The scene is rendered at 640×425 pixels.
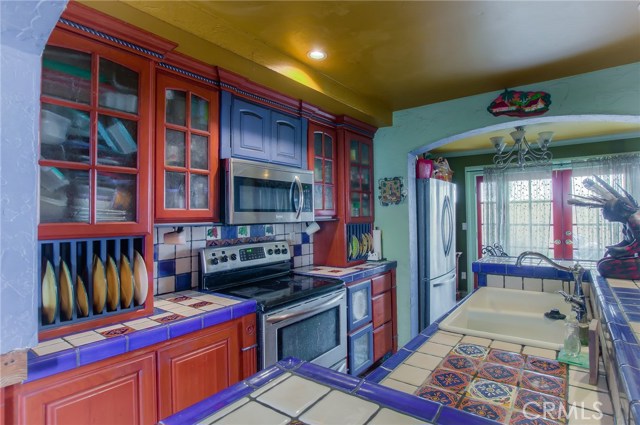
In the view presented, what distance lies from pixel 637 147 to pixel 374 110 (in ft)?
11.6

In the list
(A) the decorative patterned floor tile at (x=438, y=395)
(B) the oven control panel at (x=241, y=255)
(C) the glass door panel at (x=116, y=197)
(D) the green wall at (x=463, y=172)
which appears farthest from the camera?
(D) the green wall at (x=463, y=172)

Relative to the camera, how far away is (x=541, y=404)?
77 centimetres

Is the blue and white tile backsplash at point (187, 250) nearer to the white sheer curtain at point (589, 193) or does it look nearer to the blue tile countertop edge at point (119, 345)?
the blue tile countertop edge at point (119, 345)

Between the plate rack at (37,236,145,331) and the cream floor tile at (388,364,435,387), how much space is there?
124 centimetres

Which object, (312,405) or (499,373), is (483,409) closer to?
(499,373)

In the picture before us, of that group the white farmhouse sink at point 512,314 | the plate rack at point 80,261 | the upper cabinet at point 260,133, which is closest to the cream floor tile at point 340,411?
the white farmhouse sink at point 512,314

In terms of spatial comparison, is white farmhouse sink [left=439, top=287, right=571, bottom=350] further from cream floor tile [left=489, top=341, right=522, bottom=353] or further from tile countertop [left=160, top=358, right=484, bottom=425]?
tile countertop [left=160, top=358, right=484, bottom=425]

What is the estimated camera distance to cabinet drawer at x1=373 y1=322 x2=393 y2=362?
117 inches

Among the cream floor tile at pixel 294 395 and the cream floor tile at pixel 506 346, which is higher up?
the cream floor tile at pixel 294 395

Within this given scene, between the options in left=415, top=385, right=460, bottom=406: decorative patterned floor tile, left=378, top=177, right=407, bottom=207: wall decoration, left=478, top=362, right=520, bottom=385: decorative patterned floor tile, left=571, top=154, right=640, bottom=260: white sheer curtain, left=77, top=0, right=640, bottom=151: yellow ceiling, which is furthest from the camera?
left=571, top=154, right=640, bottom=260: white sheer curtain

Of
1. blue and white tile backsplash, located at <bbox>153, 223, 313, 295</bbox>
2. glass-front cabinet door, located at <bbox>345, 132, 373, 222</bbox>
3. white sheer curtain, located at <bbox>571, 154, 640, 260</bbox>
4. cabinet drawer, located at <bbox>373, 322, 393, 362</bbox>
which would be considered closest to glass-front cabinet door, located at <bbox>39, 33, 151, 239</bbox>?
blue and white tile backsplash, located at <bbox>153, 223, 313, 295</bbox>

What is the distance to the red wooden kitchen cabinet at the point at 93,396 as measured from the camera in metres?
1.13

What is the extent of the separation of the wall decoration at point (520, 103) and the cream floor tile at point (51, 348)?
9.92 ft

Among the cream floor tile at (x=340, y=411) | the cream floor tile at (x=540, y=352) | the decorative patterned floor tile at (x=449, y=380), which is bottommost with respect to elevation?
the cream floor tile at (x=540, y=352)
